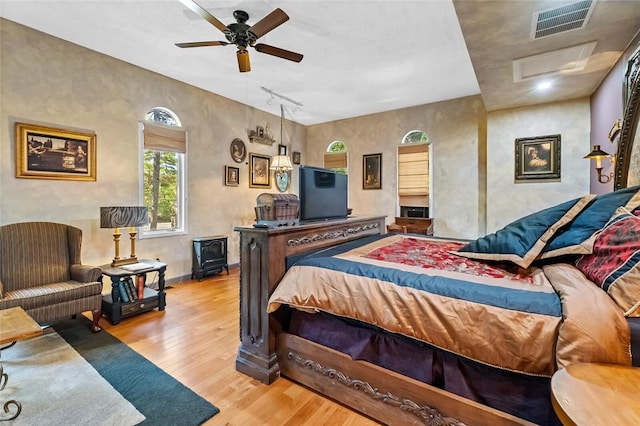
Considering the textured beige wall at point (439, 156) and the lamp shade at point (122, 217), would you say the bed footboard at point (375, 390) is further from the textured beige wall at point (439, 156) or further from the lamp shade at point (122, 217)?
the textured beige wall at point (439, 156)

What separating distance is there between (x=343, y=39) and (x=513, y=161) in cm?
329

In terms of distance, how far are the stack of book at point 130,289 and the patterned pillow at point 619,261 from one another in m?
3.83

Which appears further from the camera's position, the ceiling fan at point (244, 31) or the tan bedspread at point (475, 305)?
the ceiling fan at point (244, 31)

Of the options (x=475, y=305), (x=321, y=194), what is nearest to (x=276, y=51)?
(x=321, y=194)

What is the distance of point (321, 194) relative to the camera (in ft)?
8.02

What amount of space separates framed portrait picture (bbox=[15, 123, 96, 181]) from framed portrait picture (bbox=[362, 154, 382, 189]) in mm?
4707

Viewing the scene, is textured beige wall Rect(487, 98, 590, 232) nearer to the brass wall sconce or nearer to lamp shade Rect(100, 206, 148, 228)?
the brass wall sconce

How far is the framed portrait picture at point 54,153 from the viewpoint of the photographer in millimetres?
3049

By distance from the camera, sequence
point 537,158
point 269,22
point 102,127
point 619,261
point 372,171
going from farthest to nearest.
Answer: point 372,171
point 537,158
point 102,127
point 269,22
point 619,261

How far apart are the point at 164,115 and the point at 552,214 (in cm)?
489

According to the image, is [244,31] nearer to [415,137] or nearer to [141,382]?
[141,382]

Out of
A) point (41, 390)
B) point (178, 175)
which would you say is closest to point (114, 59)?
point (178, 175)

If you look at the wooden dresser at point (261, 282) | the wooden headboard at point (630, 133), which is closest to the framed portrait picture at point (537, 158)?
the wooden headboard at point (630, 133)

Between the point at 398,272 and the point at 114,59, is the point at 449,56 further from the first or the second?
the point at 114,59
